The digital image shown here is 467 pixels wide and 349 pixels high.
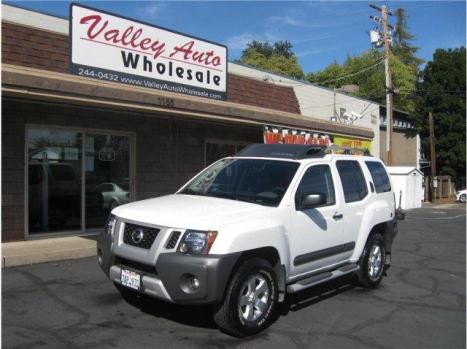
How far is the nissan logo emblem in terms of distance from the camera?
5.09 m

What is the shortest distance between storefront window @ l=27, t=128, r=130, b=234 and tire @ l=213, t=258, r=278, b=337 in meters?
6.36

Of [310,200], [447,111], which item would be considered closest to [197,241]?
[310,200]

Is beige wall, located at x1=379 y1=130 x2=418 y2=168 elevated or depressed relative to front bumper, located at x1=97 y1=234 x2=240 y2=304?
elevated

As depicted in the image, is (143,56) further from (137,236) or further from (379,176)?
(137,236)

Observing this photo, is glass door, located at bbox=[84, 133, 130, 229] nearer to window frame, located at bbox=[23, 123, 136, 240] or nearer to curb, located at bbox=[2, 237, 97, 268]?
window frame, located at bbox=[23, 123, 136, 240]

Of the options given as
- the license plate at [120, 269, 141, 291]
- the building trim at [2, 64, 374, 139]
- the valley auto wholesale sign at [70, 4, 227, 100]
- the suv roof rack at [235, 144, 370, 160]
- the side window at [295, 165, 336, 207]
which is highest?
the valley auto wholesale sign at [70, 4, 227, 100]

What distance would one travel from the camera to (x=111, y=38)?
985 cm

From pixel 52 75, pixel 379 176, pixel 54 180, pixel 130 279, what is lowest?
pixel 130 279

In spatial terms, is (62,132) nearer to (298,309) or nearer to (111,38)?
(111,38)

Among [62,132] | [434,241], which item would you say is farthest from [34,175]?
[434,241]

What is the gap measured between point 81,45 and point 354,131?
945 cm

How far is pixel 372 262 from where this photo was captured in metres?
7.26

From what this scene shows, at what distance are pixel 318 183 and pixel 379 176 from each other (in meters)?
1.97

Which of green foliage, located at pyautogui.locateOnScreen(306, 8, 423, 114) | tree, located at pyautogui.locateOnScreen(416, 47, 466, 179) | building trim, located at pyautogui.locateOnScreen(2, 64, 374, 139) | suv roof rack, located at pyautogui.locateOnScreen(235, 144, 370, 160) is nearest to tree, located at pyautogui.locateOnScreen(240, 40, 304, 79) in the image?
green foliage, located at pyautogui.locateOnScreen(306, 8, 423, 114)
